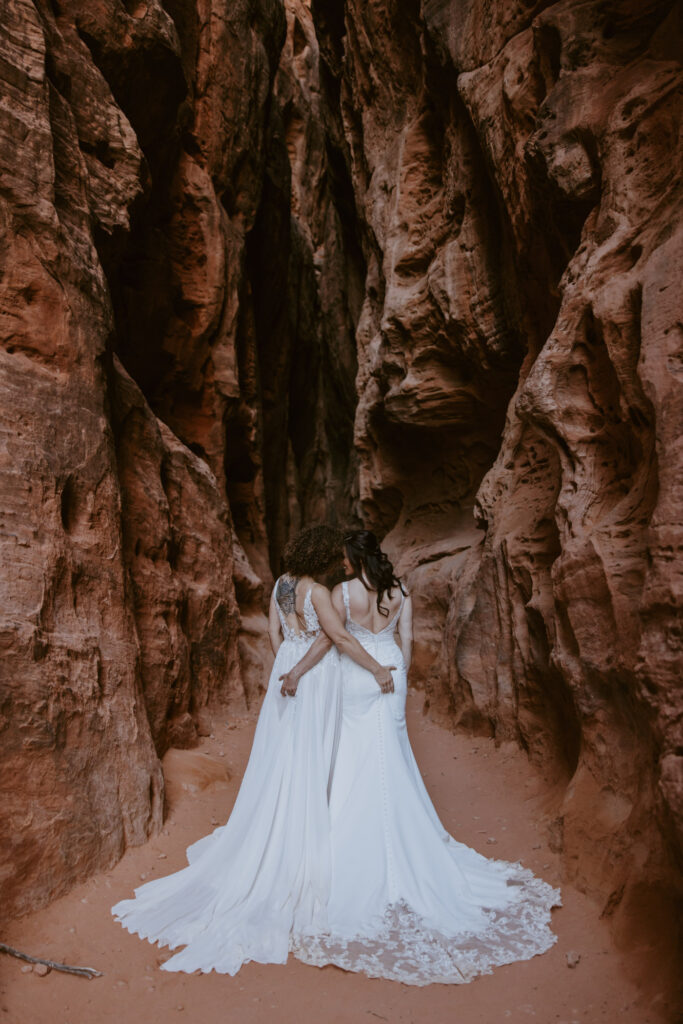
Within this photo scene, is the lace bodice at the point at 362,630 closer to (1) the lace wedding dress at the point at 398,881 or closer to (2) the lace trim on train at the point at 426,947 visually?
(1) the lace wedding dress at the point at 398,881

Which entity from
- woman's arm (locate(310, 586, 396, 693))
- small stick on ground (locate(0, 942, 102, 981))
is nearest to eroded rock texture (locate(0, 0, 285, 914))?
small stick on ground (locate(0, 942, 102, 981))

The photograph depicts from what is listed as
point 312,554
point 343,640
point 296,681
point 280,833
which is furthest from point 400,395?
point 280,833

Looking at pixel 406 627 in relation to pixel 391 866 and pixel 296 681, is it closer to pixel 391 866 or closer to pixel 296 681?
pixel 296 681

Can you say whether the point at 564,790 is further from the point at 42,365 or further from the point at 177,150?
the point at 177,150

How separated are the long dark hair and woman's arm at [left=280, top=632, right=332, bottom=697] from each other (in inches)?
16.7

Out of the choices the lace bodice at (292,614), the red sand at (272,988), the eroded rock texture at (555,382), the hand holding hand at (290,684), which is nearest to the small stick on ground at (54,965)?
the red sand at (272,988)

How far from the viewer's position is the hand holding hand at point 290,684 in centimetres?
439

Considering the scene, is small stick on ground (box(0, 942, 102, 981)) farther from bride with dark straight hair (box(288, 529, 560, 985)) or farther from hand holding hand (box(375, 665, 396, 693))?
hand holding hand (box(375, 665, 396, 693))

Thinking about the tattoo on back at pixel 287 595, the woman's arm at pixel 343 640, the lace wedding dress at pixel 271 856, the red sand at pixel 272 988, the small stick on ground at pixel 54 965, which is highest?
the tattoo on back at pixel 287 595

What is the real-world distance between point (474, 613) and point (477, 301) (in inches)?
150

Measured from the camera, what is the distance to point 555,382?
5.42 metres

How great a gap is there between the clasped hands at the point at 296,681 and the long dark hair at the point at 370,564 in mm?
385

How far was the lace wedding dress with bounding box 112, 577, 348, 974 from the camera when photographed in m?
3.67

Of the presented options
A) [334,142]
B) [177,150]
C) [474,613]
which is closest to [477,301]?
[474,613]
